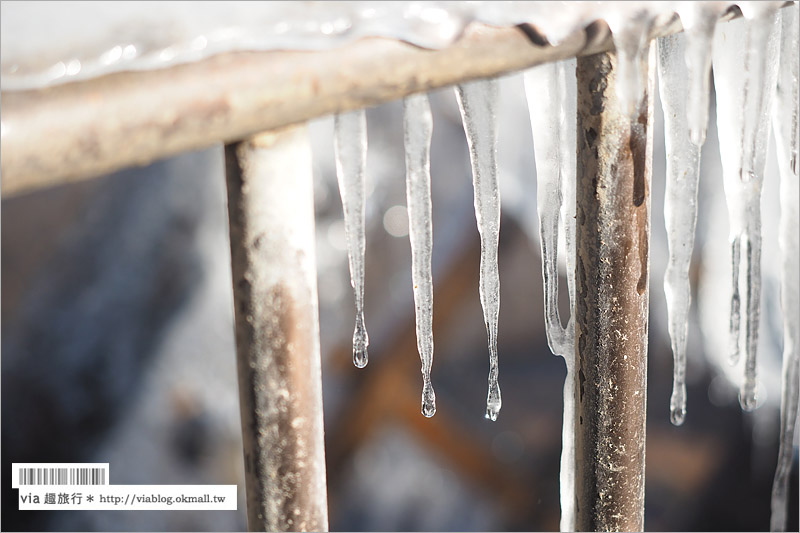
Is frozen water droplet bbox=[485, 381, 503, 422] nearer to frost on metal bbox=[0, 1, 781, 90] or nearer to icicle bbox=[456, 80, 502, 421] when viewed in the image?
icicle bbox=[456, 80, 502, 421]

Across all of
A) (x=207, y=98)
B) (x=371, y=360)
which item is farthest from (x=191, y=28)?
(x=371, y=360)

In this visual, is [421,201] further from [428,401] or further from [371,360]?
[371,360]

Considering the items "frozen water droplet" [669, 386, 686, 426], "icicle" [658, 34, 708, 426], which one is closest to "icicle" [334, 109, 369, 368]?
"icicle" [658, 34, 708, 426]

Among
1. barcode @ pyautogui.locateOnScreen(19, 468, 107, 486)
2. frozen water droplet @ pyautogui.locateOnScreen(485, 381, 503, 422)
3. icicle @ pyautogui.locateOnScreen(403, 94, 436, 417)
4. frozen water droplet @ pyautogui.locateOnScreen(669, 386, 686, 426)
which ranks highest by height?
icicle @ pyautogui.locateOnScreen(403, 94, 436, 417)

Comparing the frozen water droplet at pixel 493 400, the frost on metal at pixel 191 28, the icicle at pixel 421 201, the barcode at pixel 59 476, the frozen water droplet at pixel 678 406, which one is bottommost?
the barcode at pixel 59 476

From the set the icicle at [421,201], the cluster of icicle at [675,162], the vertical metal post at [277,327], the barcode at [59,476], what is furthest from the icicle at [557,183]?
the barcode at [59,476]

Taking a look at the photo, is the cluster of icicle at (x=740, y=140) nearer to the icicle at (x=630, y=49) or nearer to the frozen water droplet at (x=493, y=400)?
the icicle at (x=630, y=49)
